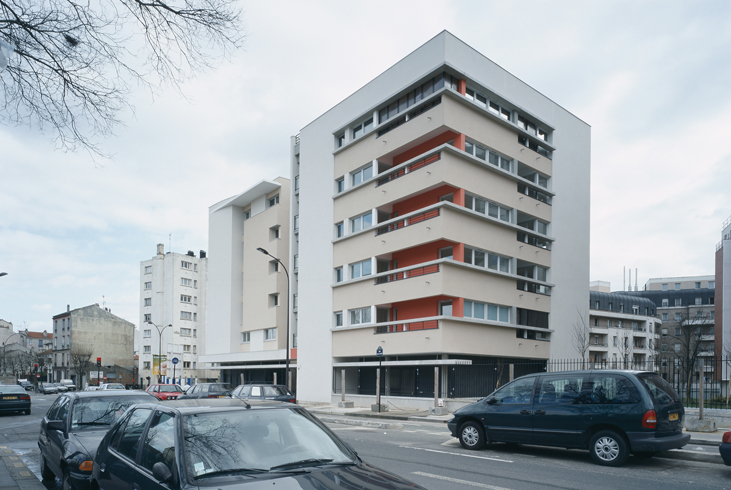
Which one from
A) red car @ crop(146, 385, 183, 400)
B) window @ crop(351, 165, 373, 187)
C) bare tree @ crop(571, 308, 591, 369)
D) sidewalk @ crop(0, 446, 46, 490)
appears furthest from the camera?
bare tree @ crop(571, 308, 591, 369)

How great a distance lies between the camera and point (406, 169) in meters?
35.3

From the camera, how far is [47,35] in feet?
22.7

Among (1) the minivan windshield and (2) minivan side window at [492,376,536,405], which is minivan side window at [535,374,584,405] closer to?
(2) minivan side window at [492,376,536,405]

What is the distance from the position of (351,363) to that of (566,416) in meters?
27.0

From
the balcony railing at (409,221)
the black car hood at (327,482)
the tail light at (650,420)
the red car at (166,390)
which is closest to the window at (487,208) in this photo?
the balcony railing at (409,221)

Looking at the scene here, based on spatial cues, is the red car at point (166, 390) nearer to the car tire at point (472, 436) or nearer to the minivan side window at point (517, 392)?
the car tire at point (472, 436)

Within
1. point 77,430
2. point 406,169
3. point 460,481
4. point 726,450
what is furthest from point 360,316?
point 77,430

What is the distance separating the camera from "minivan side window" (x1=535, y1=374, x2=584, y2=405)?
36.8ft

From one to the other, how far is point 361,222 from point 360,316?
619 centimetres

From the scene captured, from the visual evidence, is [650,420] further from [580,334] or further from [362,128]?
[580,334]

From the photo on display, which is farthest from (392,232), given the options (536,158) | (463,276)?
(536,158)

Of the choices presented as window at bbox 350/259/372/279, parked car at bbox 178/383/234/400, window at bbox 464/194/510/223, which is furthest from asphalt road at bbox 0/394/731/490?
window at bbox 350/259/372/279

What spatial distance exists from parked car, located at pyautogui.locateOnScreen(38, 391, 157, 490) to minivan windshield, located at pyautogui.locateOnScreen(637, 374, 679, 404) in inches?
339

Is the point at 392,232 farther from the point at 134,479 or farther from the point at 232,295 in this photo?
the point at 134,479
